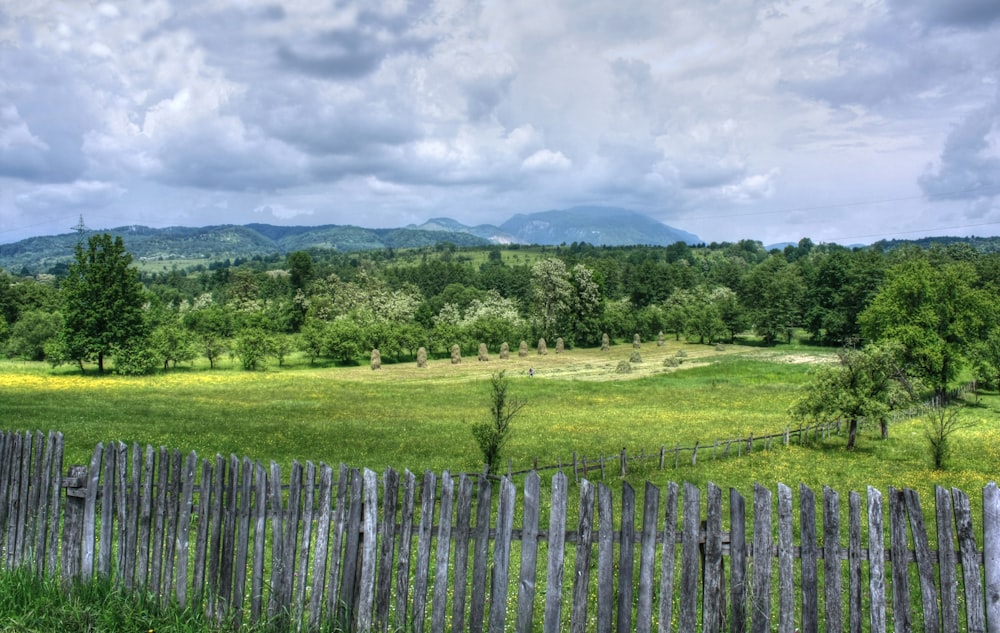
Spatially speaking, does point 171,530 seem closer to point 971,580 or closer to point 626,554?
point 626,554

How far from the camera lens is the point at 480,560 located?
644cm

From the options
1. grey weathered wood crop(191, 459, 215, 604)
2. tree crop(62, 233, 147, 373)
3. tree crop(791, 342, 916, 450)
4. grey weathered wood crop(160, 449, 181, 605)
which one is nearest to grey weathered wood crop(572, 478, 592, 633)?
grey weathered wood crop(191, 459, 215, 604)

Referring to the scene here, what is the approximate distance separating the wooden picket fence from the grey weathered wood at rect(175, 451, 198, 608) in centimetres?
3

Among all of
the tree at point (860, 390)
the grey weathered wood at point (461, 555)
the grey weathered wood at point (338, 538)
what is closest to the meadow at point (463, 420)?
the tree at point (860, 390)

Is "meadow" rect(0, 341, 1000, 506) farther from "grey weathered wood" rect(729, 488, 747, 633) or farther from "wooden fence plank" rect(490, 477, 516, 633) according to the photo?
"wooden fence plank" rect(490, 477, 516, 633)

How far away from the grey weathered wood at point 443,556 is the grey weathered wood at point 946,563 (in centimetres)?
445

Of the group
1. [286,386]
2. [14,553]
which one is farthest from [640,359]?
[14,553]

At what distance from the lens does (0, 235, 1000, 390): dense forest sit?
5522 centimetres

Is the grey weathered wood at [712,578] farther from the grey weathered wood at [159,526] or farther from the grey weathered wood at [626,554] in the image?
the grey weathered wood at [159,526]

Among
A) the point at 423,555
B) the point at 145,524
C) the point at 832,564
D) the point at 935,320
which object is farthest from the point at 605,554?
the point at 935,320

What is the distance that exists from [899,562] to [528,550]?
11.2 ft

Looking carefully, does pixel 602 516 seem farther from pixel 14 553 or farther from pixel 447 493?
pixel 14 553

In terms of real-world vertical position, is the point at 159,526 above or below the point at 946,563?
below

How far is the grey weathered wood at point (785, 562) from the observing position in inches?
227
